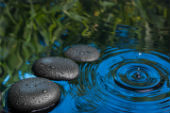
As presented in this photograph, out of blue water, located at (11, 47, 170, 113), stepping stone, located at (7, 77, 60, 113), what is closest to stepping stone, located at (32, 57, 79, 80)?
blue water, located at (11, 47, 170, 113)

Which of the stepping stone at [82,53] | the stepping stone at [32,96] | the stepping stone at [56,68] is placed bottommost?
the stepping stone at [32,96]

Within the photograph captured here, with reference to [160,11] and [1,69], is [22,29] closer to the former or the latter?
[1,69]

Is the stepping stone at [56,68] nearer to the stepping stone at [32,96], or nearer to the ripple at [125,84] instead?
the ripple at [125,84]

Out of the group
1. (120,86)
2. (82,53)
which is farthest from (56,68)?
(120,86)

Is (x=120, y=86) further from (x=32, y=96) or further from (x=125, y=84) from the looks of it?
(x=32, y=96)

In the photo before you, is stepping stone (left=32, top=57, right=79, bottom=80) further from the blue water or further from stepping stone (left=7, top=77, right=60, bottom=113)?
stepping stone (left=7, top=77, right=60, bottom=113)

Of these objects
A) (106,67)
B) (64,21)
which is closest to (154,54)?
(106,67)

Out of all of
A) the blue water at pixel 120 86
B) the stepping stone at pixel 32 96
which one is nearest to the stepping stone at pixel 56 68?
the blue water at pixel 120 86
